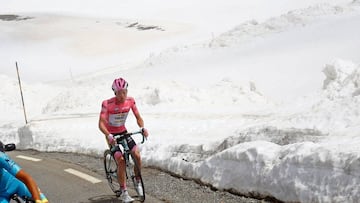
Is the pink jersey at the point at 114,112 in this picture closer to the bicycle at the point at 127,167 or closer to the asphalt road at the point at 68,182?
the bicycle at the point at 127,167

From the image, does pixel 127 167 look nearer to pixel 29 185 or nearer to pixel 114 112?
pixel 114 112

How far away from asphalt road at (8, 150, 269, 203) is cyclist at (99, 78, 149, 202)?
519mm

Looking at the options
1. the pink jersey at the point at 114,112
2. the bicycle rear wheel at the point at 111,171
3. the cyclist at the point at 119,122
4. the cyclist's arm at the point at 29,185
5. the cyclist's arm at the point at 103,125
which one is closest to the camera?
the cyclist's arm at the point at 29,185

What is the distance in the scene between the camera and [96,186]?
8672 mm

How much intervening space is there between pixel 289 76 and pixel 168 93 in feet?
29.6

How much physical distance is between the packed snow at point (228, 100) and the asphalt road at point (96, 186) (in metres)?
0.22

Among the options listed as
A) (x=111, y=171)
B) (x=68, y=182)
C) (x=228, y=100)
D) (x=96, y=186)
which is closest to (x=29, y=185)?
(x=111, y=171)

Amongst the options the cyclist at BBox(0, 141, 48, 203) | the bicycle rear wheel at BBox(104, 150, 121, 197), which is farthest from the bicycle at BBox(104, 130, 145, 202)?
the cyclist at BBox(0, 141, 48, 203)

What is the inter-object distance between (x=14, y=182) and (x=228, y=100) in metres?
19.0


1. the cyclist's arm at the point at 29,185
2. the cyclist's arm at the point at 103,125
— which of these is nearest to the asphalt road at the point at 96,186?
the cyclist's arm at the point at 103,125

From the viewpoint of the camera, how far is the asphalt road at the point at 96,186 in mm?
7238

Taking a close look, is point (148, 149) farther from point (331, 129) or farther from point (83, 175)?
point (331, 129)

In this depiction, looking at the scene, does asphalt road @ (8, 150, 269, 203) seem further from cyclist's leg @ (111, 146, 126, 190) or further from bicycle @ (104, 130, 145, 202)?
cyclist's leg @ (111, 146, 126, 190)

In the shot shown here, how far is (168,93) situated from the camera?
2348 cm
